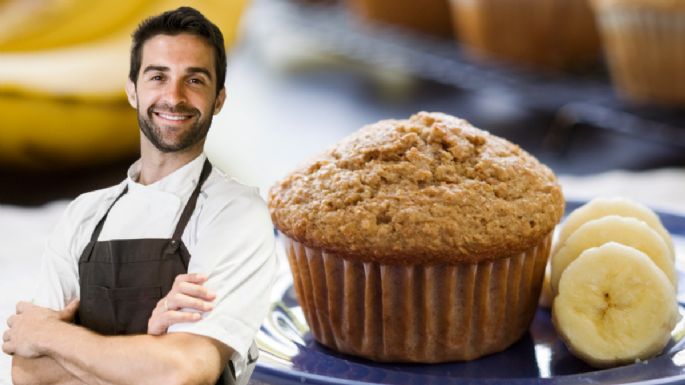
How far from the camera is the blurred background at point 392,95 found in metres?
2.41

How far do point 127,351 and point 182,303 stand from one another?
0.16 feet

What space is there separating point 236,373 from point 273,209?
1.61ft

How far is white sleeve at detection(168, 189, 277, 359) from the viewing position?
64 centimetres

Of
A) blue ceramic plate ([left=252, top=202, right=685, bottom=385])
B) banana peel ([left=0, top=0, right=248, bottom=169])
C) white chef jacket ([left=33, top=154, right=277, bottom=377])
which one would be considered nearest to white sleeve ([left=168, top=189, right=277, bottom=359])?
white chef jacket ([left=33, top=154, right=277, bottom=377])

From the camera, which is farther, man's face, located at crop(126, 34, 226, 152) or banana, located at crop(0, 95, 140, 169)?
banana, located at crop(0, 95, 140, 169)

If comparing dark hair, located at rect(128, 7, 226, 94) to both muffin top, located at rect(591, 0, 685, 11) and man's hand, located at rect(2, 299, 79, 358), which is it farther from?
muffin top, located at rect(591, 0, 685, 11)

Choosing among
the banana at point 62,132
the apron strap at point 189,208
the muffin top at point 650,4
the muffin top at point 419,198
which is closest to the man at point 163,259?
the apron strap at point 189,208

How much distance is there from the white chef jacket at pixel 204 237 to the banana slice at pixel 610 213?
0.62 metres

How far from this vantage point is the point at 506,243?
110 cm

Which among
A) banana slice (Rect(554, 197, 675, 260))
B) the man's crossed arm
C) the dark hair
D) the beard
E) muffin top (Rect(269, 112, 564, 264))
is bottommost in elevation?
banana slice (Rect(554, 197, 675, 260))

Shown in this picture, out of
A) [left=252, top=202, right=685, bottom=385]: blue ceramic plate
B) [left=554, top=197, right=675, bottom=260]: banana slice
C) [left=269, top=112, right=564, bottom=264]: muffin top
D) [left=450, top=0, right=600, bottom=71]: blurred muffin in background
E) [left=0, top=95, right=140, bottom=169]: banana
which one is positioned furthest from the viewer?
[left=450, top=0, right=600, bottom=71]: blurred muffin in background

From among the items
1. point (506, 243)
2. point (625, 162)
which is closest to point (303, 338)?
point (506, 243)

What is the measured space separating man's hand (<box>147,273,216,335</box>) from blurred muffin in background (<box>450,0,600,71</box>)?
8.41 feet

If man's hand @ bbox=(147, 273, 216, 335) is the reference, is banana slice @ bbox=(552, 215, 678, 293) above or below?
below
